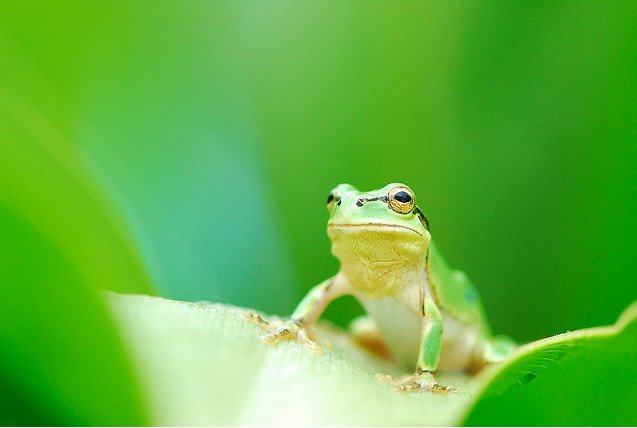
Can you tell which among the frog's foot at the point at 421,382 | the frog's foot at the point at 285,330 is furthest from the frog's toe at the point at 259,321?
the frog's foot at the point at 421,382

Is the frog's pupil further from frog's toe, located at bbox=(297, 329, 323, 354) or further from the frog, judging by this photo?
frog's toe, located at bbox=(297, 329, 323, 354)

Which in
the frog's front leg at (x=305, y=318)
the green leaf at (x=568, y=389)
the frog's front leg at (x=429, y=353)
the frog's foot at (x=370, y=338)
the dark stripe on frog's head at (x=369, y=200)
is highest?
the dark stripe on frog's head at (x=369, y=200)

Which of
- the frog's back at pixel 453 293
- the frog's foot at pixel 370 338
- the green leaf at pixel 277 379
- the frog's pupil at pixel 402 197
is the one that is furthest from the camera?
the frog's foot at pixel 370 338

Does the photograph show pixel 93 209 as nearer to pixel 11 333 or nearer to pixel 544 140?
pixel 11 333

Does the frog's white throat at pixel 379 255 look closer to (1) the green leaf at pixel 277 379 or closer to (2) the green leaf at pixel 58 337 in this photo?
(1) the green leaf at pixel 277 379

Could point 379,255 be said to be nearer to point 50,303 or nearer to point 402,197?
point 402,197

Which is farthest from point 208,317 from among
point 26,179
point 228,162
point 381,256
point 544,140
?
point 544,140

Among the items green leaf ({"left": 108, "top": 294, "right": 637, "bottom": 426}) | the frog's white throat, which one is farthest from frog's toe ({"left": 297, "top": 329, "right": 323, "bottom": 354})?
the frog's white throat
